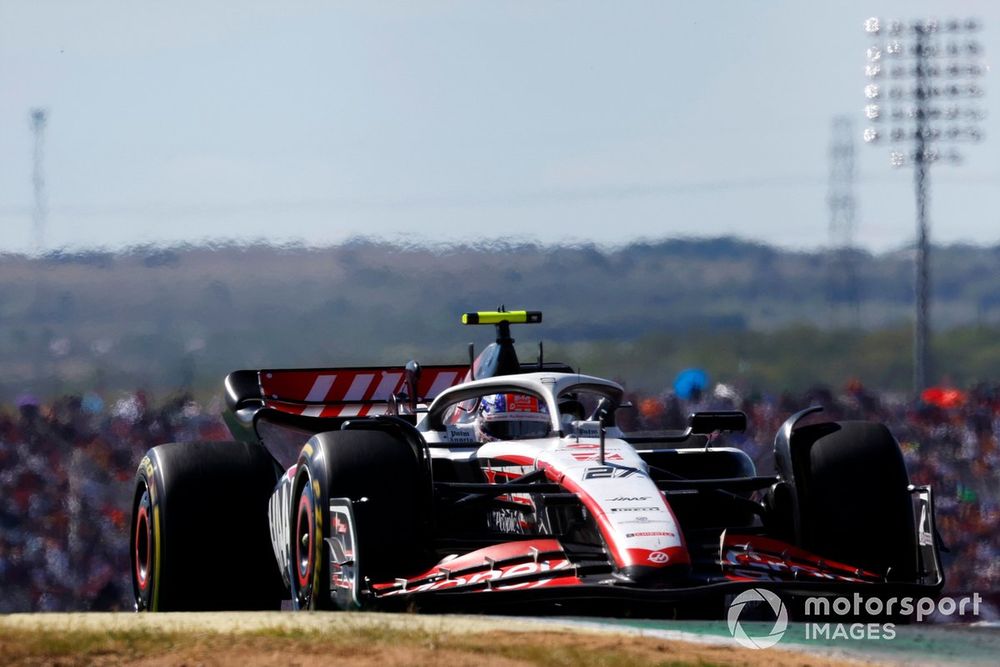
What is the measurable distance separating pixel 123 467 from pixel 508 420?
942 cm

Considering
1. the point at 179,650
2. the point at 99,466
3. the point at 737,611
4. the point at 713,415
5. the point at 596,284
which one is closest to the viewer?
the point at 179,650

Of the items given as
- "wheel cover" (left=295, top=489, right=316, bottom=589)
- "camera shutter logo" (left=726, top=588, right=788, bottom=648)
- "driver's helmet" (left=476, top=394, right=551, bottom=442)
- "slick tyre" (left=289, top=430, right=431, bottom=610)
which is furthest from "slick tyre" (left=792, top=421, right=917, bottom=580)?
"wheel cover" (left=295, top=489, right=316, bottom=589)

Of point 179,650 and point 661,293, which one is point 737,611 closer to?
point 179,650

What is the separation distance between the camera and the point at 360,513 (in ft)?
30.4

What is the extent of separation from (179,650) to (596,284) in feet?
45.0

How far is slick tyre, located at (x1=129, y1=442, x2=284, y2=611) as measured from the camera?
34.6ft

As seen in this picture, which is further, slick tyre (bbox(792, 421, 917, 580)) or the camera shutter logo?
slick tyre (bbox(792, 421, 917, 580))

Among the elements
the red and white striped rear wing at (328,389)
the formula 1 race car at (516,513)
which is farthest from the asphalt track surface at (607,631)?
the red and white striped rear wing at (328,389)

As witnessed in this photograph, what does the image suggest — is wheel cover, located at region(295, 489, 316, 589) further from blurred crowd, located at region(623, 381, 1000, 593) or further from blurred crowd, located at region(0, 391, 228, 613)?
blurred crowd, located at region(623, 381, 1000, 593)

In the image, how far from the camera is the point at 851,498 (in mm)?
10141

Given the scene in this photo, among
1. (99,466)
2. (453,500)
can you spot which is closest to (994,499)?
(99,466)

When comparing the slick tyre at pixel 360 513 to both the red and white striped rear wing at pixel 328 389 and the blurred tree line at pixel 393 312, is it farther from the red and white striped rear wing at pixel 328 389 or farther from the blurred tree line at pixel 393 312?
the blurred tree line at pixel 393 312

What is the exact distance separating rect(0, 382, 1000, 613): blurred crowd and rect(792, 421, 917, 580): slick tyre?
765cm

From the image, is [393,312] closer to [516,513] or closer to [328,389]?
[328,389]
